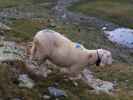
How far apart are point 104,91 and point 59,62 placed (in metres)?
2.07

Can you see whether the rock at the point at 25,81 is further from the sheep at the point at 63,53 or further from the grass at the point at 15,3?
the grass at the point at 15,3

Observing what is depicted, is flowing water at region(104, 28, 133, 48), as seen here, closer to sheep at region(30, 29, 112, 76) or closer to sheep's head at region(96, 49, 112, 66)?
sheep at region(30, 29, 112, 76)

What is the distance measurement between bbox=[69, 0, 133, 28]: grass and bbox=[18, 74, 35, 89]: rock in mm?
48822

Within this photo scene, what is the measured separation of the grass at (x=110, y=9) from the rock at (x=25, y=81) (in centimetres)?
4882

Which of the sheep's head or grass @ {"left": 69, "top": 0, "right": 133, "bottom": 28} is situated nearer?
the sheep's head

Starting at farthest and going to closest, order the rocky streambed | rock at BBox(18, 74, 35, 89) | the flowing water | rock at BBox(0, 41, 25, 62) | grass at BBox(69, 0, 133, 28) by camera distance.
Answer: grass at BBox(69, 0, 133, 28), the rocky streambed, the flowing water, rock at BBox(0, 41, 25, 62), rock at BBox(18, 74, 35, 89)

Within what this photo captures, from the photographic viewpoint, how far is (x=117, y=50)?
4400 centimetres

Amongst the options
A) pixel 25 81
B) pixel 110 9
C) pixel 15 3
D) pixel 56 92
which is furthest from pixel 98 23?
pixel 25 81

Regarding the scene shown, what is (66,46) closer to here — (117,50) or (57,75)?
(57,75)

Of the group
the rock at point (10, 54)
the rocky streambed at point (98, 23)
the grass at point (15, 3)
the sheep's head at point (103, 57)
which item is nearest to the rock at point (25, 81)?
the rock at point (10, 54)

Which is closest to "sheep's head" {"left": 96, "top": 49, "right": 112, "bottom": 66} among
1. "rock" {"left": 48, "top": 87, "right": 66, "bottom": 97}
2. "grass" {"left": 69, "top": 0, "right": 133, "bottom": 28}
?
"rock" {"left": 48, "top": 87, "right": 66, "bottom": 97}

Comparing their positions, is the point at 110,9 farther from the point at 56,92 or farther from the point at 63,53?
the point at 56,92

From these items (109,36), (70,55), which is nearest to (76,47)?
(70,55)

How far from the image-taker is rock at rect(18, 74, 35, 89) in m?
12.9
